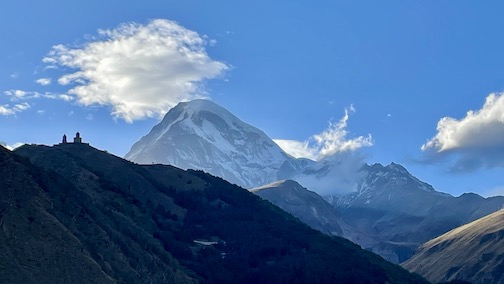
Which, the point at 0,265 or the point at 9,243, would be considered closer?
the point at 0,265

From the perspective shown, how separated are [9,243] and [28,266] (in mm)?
9921

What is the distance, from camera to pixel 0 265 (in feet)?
609

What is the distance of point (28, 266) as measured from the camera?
19388 centimetres

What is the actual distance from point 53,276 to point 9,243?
51.5ft

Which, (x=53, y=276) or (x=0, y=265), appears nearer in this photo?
(x=0, y=265)

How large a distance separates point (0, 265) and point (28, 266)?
9616 millimetres

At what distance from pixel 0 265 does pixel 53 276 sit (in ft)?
55.2

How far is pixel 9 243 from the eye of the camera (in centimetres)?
19825

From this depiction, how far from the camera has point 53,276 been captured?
198 metres

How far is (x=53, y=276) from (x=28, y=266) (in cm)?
780
